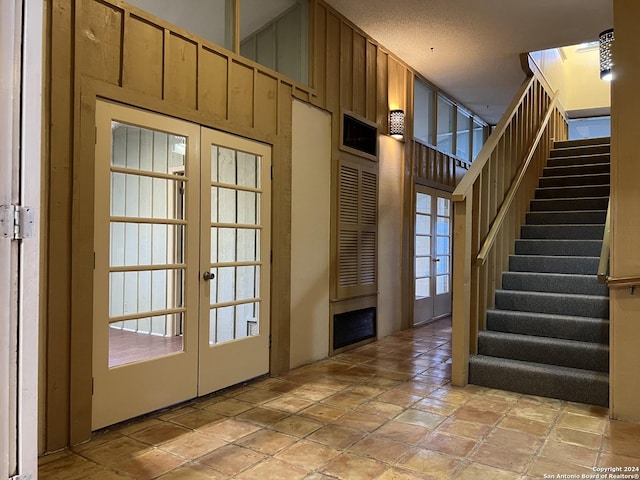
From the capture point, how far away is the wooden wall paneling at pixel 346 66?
4.93 meters

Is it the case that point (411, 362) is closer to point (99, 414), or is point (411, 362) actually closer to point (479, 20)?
point (99, 414)

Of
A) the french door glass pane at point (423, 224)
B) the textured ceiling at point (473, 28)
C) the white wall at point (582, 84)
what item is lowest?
the french door glass pane at point (423, 224)

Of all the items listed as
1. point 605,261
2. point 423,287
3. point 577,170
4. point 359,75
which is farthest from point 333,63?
point 577,170

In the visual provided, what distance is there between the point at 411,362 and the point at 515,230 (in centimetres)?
190

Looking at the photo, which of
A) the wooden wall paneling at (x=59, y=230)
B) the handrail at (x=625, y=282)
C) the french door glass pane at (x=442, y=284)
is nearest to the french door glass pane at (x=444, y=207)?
the french door glass pane at (x=442, y=284)

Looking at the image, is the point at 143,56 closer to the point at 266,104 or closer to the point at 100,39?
the point at 100,39

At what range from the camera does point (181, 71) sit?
326 cm

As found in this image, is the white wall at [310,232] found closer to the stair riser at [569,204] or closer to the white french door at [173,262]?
the white french door at [173,262]

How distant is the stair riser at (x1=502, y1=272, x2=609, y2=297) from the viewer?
13.8 feet

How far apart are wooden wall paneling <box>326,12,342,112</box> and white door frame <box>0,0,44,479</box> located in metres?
3.63

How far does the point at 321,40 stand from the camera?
15.1ft

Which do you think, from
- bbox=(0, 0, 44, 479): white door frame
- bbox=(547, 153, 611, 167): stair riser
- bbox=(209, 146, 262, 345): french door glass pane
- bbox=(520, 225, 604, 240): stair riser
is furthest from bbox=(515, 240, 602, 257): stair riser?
bbox=(0, 0, 44, 479): white door frame

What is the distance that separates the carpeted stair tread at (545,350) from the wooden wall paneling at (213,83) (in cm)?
285

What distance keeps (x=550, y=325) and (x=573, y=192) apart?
248 centimetres
